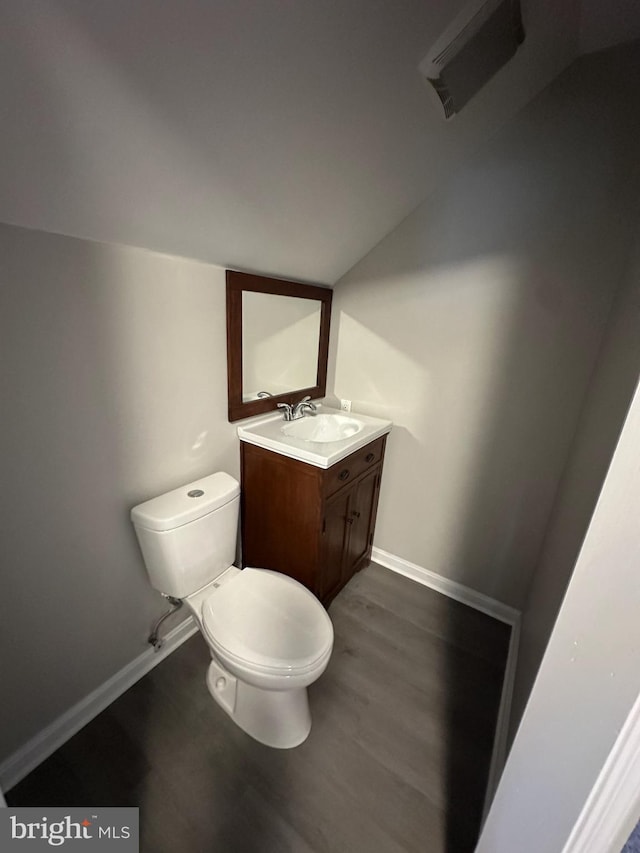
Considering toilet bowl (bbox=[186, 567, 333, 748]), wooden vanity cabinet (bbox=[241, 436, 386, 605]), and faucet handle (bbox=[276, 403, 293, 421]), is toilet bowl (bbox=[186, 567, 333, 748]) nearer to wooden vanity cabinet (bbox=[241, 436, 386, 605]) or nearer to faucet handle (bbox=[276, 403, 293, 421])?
wooden vanity cabinet (bbox=[241, 436, 386, 605])

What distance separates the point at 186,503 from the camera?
1.18 metres

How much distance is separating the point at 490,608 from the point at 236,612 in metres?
1.34

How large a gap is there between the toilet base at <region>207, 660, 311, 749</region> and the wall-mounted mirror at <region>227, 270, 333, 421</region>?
3.43ft

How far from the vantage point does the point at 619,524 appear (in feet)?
1.55

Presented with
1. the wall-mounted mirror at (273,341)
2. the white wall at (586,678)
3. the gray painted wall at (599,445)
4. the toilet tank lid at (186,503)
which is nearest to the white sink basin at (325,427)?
the wall-mounted mirror at (273,341)

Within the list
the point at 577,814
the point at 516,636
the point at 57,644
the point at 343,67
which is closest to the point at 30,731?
the point at 57,644

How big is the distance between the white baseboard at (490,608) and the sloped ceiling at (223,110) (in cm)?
180

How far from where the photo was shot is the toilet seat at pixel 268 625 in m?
1.00

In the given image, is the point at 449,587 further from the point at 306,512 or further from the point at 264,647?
the point at 264,647

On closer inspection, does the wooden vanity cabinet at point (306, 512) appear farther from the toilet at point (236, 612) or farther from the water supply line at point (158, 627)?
the water supply line at point (158, 627)

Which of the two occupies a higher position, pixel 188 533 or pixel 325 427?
pixel 325 427

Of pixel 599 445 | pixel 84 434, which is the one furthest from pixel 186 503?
pixel 599 445

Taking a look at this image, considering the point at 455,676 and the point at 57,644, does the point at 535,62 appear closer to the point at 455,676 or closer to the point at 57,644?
the point at 455,676

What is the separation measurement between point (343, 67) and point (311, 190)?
340 millimetres
